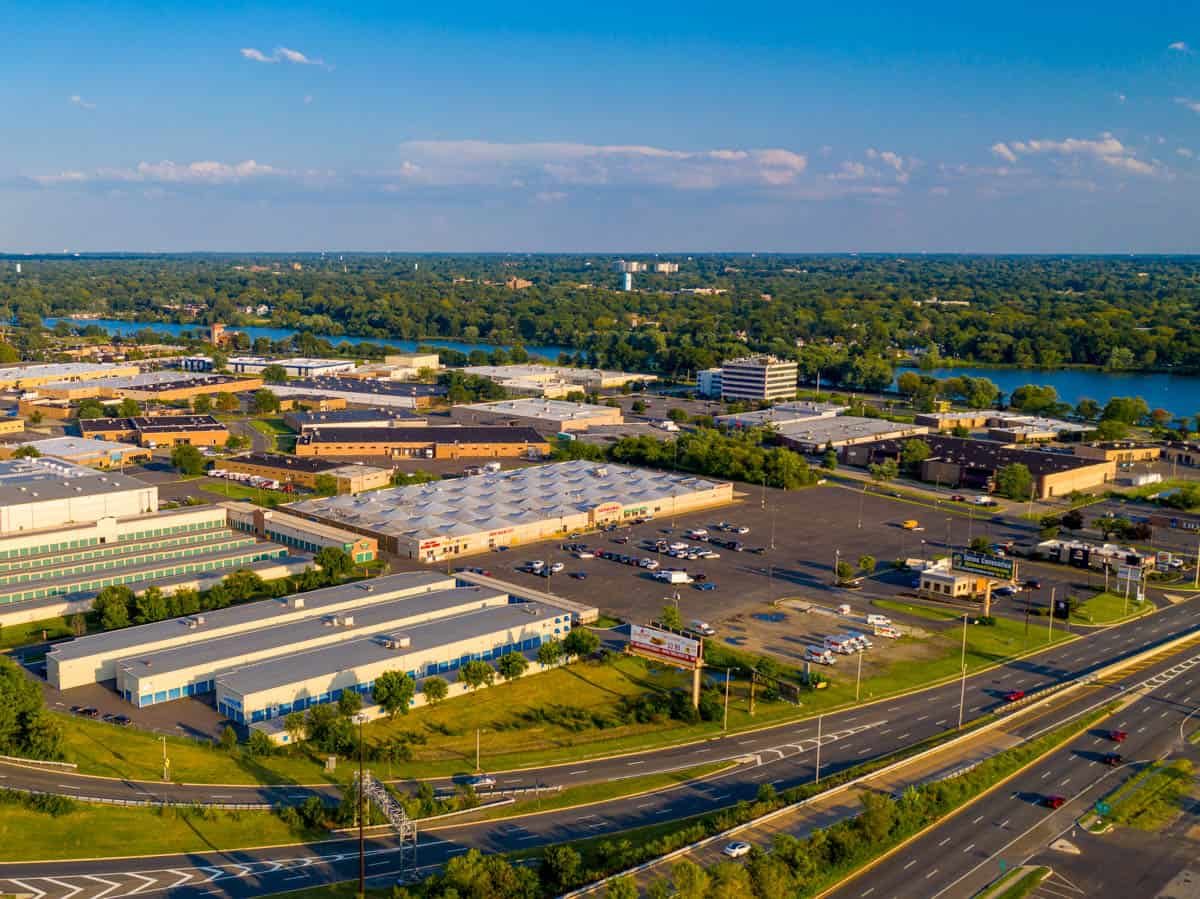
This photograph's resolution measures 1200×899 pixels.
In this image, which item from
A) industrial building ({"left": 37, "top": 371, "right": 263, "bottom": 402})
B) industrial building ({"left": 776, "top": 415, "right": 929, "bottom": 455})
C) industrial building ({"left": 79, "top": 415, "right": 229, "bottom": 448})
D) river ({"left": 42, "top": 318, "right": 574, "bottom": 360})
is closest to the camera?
industrial building ({"left": 79, "top": 415, "right": 229, "bottom": 448})

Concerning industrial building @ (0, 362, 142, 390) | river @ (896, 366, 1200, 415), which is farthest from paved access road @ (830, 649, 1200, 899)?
industrial building @ (0, 362, 142, 390)

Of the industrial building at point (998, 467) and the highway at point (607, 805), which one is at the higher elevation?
the industrial building at point (998, 467)

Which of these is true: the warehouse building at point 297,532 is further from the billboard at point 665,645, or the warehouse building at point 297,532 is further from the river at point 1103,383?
the river at point 1103,383

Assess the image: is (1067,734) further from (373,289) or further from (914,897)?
(373,289)

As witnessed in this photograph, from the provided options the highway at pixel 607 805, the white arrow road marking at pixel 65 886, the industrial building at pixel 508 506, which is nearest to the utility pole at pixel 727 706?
the highway at pixel 607 805

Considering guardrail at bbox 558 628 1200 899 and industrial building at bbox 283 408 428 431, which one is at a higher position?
industrial building at bbox 283 408 428 431

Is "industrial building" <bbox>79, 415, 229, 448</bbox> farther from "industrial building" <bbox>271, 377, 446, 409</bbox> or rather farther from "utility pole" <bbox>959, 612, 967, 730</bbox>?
"utility pole" <bbox>959, 612, 967, 730</bbox>

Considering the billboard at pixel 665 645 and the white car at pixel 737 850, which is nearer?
the white car at pixel 737 850

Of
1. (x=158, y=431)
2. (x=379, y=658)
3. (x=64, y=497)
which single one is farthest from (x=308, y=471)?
(x=379, y=658)
